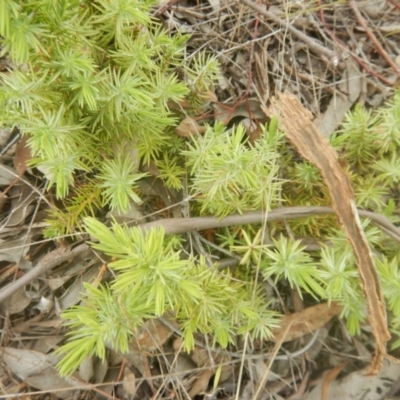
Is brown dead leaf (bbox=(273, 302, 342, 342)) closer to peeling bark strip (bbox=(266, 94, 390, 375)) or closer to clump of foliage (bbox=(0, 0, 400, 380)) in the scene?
clump of foliage (bbox=(0, 0, 400, 380))

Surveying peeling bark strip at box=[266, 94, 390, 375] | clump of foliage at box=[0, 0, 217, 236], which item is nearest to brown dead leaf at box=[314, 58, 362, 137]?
peeling bark strip at box=[266, 94, 390, 375]

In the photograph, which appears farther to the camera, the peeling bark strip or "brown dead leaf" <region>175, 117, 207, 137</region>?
"brown dead leaf" <region>175, 117, 207, 137</region>

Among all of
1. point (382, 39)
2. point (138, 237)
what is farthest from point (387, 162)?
point (138, 237)

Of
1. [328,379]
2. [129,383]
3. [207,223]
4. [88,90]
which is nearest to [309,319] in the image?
[328,379]

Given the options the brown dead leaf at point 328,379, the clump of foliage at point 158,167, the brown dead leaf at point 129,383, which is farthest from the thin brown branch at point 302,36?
the brown dead leaf at point 129,383

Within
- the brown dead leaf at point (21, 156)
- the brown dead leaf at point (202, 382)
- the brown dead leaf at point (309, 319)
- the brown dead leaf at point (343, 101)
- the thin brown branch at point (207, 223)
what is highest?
the brown dead leaf at point (343, 101)

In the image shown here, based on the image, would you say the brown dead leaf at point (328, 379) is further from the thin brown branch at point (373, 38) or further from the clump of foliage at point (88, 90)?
the thin brown branch at point (373, 38)

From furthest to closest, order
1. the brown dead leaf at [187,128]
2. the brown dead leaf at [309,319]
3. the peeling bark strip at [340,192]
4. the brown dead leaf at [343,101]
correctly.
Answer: the brown dead leaf at [343,101] < the brown dead leaf at [309,319] < the brown dead leaf at [187,128] < the peeling bark strip at [340,192]
